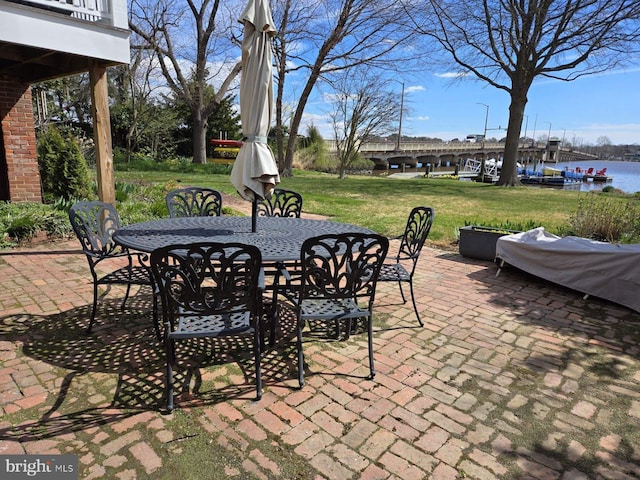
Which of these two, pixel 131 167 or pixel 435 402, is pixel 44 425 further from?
pixel 131 167

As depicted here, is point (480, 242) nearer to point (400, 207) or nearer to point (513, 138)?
point (400, 207)

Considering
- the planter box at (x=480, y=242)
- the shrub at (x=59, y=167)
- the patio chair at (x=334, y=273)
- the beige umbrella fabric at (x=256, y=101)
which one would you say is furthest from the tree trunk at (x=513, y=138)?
the patio chair at (x=334, y=273)

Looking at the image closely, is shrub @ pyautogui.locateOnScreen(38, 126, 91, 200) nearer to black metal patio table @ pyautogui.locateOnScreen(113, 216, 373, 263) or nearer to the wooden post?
the wooden post

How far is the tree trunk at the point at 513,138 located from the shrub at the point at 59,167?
53.8 feet

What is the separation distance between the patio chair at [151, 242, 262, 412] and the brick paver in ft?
0.95

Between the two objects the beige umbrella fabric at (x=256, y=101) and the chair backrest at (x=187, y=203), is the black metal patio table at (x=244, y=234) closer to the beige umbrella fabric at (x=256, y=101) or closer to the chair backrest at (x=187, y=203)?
the beige umbrella fabric at (x=256, y=101)

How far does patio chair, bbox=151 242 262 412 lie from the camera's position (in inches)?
85.4

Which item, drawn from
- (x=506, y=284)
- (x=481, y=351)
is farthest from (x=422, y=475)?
(x=506, y=284)

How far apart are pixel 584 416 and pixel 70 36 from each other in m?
6.10

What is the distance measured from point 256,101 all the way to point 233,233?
1.07 m

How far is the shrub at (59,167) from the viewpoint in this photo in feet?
24.5

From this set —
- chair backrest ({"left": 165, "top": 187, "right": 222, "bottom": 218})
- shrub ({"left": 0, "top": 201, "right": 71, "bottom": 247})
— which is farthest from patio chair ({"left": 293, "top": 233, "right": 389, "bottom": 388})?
shrub ({"left": 0, "top": 201, "right": 71, "bottom": 247})

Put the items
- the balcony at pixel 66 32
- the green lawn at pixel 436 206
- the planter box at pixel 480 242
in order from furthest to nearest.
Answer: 1. the green lawn at pixel 436 206
2. the planter box at pixel 480 242
3. the balcony at pixel 66 32

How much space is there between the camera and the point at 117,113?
67.8 ft
